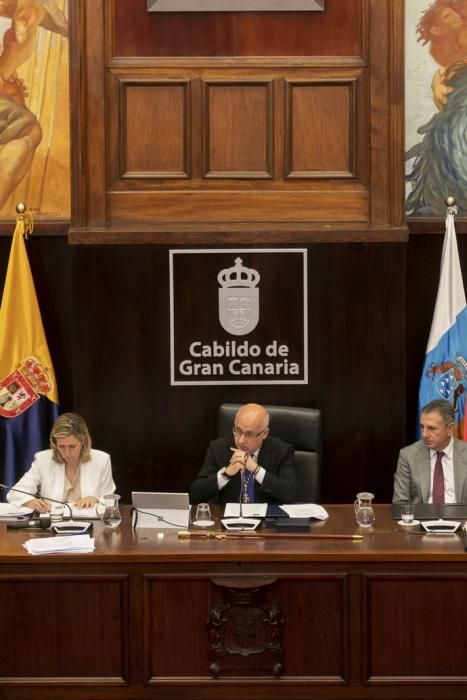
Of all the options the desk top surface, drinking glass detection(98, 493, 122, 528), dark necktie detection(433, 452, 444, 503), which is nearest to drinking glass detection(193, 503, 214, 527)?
the desk top surface

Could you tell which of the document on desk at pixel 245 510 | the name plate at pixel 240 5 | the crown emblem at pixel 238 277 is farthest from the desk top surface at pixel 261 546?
the name plate at pixel 240 5

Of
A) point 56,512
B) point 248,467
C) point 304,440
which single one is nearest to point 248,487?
point 248,467

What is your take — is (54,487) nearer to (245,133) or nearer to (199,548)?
(199,548)

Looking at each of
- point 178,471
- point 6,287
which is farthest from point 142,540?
point 6,287

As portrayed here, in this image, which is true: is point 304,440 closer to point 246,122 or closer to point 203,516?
point 203,516

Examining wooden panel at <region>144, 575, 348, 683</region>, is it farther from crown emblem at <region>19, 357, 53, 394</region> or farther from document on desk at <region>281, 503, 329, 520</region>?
crown emblem at <region>19, 357, 53, 394</region>

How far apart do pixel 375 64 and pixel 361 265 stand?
3.89 feet

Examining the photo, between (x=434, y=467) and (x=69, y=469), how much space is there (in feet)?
6.47

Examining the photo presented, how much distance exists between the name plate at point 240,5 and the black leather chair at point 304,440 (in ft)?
7.73

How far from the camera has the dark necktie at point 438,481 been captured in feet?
21.1

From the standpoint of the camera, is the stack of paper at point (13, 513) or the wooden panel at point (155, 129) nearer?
the stack of paper at point (13, 513)

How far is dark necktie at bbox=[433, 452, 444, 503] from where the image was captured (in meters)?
6.44

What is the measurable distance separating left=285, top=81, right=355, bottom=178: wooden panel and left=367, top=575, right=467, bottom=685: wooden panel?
269 cm

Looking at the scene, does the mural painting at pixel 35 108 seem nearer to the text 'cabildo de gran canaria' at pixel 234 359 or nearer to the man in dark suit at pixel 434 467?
the text 'cabildo de gran canaria' at pixel 234 359
